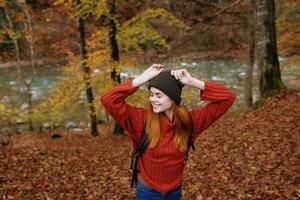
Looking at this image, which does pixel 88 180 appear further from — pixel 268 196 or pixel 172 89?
pixel 172 89

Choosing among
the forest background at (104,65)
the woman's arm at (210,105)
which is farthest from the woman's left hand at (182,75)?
the forest background at (104,65)

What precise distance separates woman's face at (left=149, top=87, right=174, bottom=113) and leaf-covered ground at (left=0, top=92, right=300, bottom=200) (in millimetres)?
3618

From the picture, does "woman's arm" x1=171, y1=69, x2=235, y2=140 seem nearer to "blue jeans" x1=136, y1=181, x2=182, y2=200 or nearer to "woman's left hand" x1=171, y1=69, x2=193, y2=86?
"woman's left hand" x1=171, y1=69, x2=193, y2=86

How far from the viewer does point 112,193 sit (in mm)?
8625

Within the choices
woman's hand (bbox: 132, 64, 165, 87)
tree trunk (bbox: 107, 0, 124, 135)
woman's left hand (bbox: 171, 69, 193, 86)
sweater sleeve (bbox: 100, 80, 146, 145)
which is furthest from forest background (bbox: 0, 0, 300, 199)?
woman's left hand (bbox: 171, 69, 193, 86)

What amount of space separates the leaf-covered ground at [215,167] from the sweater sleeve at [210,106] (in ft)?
10.4

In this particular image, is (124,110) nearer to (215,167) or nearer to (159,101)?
(159,101)

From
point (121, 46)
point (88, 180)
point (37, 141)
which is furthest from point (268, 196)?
point (37, 141)

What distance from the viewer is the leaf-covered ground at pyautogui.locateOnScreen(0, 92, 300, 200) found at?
748 centimetres

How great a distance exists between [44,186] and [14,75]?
3056cm

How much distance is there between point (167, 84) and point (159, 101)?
16 centimetres

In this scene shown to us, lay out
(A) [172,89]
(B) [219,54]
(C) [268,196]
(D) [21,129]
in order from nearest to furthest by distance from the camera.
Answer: (A) [172,89] < (C) [268,196] < (D) [21,129] < (B) [219,54]

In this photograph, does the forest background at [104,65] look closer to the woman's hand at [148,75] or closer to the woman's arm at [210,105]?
the woman's hand at [148,75]

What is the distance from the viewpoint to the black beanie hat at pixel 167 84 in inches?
146
